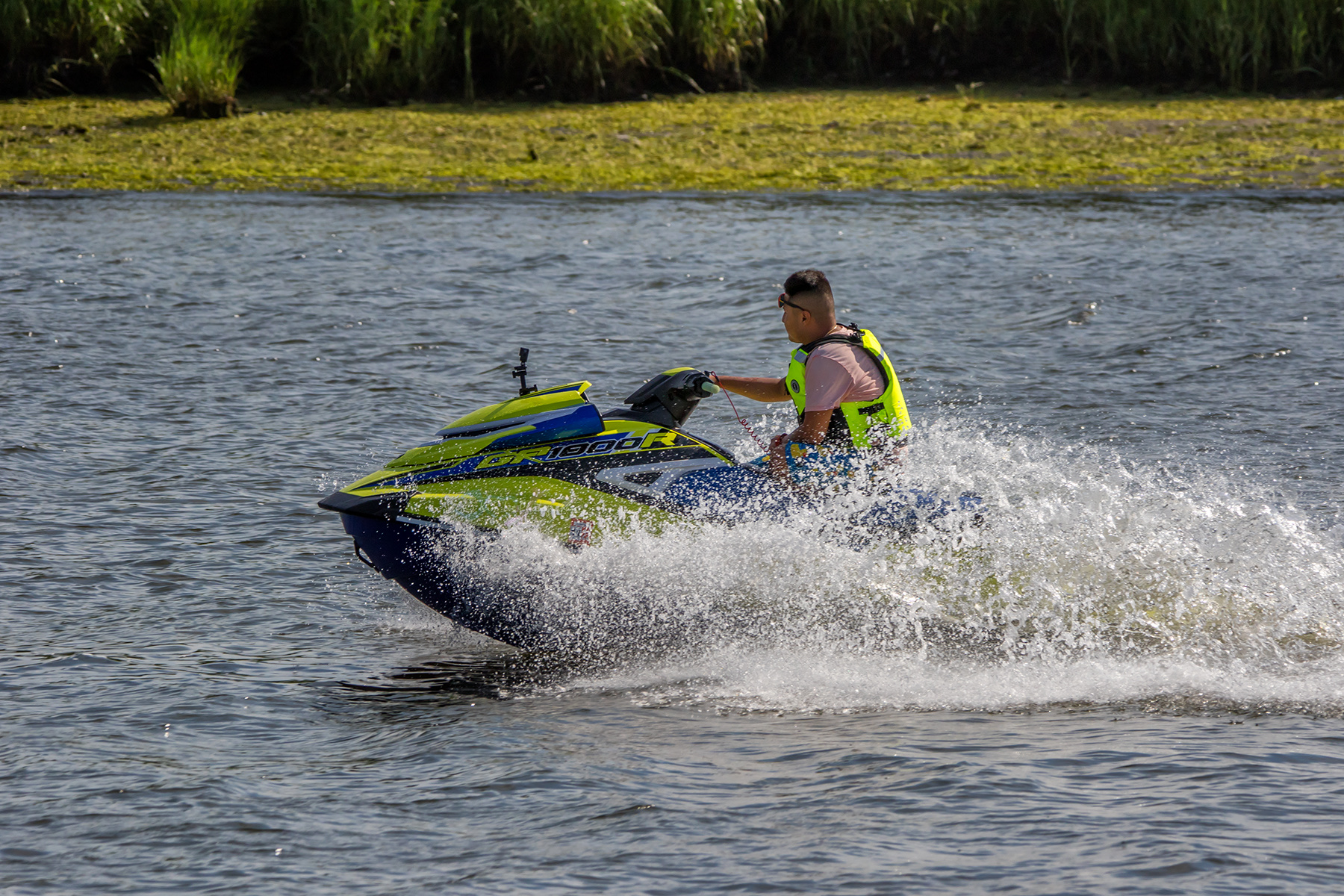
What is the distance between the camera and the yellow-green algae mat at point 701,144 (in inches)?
627

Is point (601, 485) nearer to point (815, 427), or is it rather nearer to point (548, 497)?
point (548, 497)

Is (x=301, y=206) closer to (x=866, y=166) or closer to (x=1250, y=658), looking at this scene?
(x=866, y=166)

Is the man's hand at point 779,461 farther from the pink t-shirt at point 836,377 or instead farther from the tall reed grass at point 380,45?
the tall reed grass at point 380,45

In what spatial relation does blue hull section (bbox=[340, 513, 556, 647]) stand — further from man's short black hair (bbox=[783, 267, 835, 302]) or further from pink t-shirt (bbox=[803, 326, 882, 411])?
man's short black hair (bbox=[783, 267, 835, 302])

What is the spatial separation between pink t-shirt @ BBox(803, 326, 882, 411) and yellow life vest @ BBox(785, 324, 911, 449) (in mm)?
22

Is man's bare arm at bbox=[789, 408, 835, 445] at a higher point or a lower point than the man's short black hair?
lower

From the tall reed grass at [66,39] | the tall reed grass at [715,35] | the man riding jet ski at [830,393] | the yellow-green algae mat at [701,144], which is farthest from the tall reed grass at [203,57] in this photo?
the man riding jet ski at [830,393]

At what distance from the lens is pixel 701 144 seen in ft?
55.6

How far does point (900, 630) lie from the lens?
18.7 feet

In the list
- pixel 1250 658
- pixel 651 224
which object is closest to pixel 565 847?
pixel 1250 658

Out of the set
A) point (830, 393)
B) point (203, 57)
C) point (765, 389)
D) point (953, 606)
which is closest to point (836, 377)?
point (830, 393)

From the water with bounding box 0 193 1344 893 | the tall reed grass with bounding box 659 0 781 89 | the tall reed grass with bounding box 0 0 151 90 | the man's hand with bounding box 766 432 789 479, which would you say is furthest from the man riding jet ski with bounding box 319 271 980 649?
the tall reed grass with bounding box 0 0 151 90

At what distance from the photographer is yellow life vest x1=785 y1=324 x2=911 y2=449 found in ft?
18.0

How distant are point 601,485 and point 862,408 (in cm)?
100
